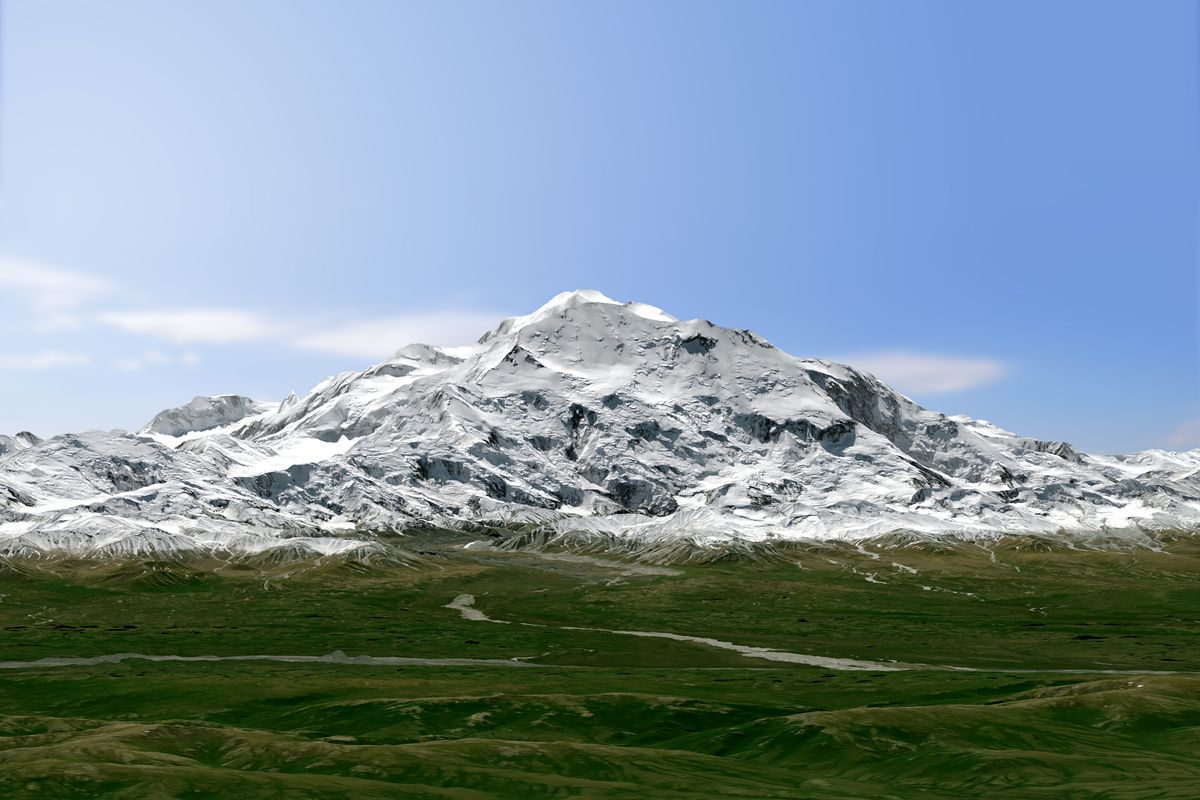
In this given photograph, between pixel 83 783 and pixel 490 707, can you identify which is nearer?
pixel 83 783

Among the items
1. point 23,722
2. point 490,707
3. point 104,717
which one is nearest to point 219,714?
point 104,717

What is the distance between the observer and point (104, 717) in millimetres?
126000

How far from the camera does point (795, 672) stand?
171875mm

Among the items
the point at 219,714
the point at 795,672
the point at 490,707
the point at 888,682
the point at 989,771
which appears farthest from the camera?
the point at 795,672

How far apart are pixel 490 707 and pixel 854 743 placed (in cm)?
4194

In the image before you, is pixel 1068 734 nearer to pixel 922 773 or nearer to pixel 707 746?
pixel 922 773

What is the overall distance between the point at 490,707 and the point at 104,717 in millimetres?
51389

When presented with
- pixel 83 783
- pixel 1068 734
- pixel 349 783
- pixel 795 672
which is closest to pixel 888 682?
pixel 795 672

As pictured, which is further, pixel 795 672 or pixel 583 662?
pixel 583 662

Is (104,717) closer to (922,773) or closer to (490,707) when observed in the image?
(490,707)

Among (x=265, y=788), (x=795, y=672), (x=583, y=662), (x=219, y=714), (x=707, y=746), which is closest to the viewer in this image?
(x=265, y=788)

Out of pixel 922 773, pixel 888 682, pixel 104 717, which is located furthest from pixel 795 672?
pixel 104 717

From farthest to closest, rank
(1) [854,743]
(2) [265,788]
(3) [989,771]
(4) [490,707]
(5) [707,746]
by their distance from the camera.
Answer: (4) [490,707], (5) [707,746], (1) [854,743], (3) [989,771], (2) [265,788]

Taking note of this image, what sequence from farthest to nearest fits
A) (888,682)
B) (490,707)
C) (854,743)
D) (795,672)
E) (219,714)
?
(795,672)
(888,682)
(219,714)
(490,707)
(854,743)
